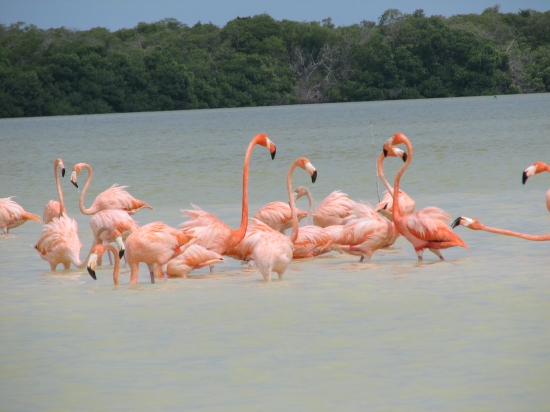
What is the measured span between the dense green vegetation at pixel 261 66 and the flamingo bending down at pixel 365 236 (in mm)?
47660

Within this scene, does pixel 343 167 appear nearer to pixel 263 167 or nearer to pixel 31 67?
pixel 263 167

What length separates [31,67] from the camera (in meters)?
55.2

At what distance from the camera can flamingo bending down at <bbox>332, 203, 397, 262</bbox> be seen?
6883mm

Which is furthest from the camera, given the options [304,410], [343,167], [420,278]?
[343,167]

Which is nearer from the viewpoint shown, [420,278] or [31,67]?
[420,278]

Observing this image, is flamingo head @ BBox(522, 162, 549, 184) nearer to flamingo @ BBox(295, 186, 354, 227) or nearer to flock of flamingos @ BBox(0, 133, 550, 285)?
flock of flamingos @ BBox(0, 133, 550, 285)

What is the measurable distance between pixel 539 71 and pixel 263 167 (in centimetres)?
4870

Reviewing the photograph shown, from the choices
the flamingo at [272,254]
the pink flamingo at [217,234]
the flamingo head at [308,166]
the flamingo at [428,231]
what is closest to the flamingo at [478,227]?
the flamingo at [428,231]

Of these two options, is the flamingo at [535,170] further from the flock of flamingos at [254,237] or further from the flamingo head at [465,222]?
the flamingo head at [465,222]

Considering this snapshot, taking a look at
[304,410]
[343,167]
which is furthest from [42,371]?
[343,167]

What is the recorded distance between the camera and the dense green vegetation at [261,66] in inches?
2146

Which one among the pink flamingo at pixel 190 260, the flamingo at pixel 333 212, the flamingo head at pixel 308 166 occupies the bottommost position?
the pink flamingo at pixel 190 260

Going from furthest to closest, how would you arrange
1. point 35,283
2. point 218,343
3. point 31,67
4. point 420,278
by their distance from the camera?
point 31,67 < point 35,283 < point 420,278 < point 218,343

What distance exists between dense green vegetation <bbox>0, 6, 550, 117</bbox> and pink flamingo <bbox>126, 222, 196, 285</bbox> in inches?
1888
